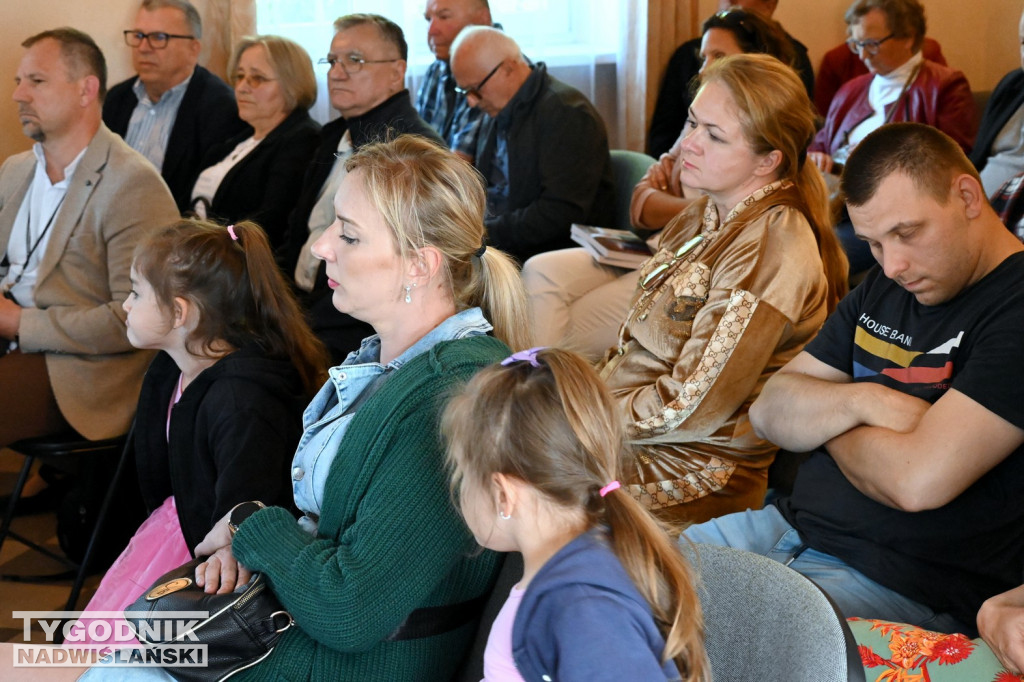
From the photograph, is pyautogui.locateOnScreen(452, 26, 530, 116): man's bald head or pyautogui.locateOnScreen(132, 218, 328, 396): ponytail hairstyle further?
pyautogui.locateOnScreen(452, 26, 530, 116): man's bald head

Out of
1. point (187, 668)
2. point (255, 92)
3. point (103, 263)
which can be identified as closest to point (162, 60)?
point (255, 92)

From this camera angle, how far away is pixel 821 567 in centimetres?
165

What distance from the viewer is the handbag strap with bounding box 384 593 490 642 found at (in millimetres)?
1390

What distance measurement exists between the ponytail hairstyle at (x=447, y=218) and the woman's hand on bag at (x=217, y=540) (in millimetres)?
509

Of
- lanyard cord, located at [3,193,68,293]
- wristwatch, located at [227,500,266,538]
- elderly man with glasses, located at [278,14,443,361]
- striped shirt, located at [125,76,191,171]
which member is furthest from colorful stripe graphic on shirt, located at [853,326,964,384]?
striped shirt, located at [125,76,191,171]

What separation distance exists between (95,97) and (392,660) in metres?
2.28

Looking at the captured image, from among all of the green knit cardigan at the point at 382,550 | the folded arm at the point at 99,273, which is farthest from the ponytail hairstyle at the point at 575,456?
the folded arm at the point at 99,273

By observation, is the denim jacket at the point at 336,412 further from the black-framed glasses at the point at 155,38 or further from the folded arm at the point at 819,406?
the black-framed glasses at the point at 155,38

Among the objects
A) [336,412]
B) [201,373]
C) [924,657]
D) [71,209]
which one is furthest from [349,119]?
[924,657]

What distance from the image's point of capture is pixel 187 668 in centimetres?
138

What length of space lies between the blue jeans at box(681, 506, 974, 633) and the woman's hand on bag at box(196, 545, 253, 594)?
65 centimetres

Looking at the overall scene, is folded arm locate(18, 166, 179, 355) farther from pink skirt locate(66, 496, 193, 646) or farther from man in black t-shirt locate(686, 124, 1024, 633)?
man in black t-shirt locate(686, 124, 1024, 633)

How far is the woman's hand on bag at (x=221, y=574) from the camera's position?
4.75 ft

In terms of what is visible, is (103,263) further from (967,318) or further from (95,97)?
(967,318)
